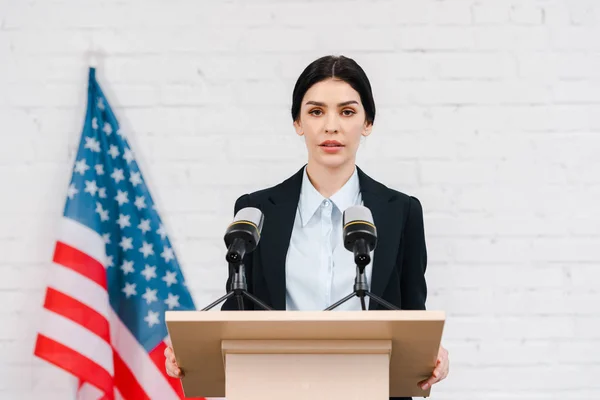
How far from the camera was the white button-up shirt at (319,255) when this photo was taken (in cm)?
202

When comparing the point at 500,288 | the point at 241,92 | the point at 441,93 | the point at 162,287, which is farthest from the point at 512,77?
the point at 162,287

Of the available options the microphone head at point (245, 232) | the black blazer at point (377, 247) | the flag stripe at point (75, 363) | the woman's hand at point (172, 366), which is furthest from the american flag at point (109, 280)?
the microphone head at point (245, 232)

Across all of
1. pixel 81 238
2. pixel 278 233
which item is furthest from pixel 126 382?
pixel 278 233

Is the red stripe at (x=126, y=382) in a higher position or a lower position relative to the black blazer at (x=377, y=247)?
lower

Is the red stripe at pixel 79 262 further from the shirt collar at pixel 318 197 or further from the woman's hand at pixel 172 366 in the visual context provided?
the woman's hand at pixel 172 366

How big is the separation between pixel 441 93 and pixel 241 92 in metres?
0.66

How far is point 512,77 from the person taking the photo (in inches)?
119

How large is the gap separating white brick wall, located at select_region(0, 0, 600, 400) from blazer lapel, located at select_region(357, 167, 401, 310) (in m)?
0.82

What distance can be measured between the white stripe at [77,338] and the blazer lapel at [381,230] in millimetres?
1169

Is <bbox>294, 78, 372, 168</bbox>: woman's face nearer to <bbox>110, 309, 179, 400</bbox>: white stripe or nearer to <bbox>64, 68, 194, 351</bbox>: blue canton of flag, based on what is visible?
<bbox>64, 68, 194, 351</bbox>: blue canton of flag

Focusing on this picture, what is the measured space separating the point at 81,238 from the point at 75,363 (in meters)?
0.39

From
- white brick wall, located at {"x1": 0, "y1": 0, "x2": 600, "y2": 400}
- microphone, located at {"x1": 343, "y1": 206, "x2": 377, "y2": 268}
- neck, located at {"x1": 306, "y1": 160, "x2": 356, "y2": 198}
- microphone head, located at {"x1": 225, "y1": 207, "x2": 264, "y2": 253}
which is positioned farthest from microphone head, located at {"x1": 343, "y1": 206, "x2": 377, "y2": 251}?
white brick wall, located at {"x1": 0, "y1": 0, "x2": 600, "y2": 400}

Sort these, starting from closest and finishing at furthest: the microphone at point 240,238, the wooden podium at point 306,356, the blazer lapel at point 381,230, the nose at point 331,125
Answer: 1. the wooden podium at point 306,356
2. the microphone at point 240,238
3. the blazer lapel at point 381,230
4. the nose at point 331,125

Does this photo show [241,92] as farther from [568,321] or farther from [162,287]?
[568,321]
